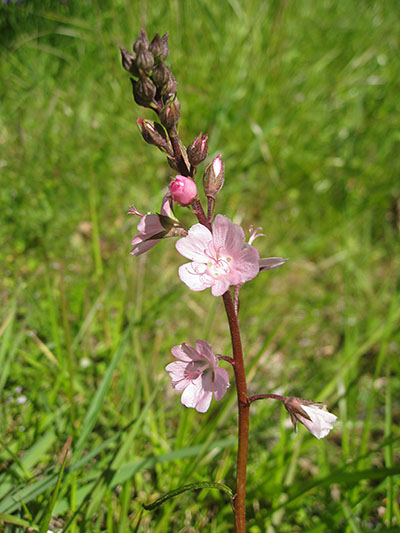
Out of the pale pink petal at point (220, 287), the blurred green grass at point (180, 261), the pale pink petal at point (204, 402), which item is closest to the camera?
the pale pink petal at point (220, 287)

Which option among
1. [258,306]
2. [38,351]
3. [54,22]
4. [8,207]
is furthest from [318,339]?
[54,22]

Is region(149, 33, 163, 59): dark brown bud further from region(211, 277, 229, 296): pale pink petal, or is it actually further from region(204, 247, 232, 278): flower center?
region(211, 277, 229, 296): pale pink petal

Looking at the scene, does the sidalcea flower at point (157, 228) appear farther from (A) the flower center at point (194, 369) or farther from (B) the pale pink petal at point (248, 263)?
(A) the flower center at point (194, 369)

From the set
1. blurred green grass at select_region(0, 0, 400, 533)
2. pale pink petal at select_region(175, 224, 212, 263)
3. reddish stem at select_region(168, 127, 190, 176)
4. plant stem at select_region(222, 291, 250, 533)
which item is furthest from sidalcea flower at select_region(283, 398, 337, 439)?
reddish stem at select_region(168, 127, 190, 176)

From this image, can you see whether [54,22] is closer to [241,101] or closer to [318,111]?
[241,101]

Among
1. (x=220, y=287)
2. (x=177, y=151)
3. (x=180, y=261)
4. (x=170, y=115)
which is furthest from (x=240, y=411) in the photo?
(x=180, y=261)

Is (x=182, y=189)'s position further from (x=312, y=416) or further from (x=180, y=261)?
(x=180, y=261)

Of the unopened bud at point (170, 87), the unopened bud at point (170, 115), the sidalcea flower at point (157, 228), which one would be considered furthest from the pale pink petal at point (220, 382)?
the unopened bud at point (170, 87)
